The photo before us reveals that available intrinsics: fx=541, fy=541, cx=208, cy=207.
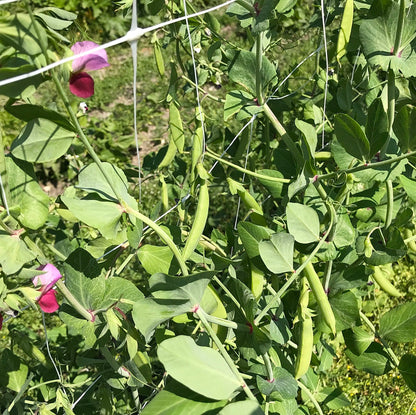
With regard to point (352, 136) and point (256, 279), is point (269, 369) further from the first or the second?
point (352, 136)

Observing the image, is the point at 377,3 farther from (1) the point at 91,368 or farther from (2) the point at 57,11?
(1) the point at 91,368

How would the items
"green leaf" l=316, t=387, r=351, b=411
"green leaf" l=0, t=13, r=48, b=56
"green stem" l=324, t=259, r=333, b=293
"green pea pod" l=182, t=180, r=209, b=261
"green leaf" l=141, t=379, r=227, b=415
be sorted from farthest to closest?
"green leaf" l=316, t=387, r=351, b=411 → "green stem" l=324, t=259, r=333, b=293 → "green pea pod" l=182, t=180, r=209, b=261 → "green leaf" l=141, t=379, r=227, b=415 → "green leaf" l=0, t=13, r=48, b=56

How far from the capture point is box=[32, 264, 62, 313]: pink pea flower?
0.72m

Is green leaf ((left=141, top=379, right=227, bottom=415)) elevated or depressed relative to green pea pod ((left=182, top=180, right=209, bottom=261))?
depressed

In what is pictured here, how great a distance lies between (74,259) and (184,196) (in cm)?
30

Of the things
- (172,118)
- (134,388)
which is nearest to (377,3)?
(172,118)

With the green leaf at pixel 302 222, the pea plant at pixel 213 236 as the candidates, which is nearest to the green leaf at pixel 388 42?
the pea plant at pixel 213 236

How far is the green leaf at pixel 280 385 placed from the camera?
0.81 metres

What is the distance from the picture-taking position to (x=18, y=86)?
62 cm

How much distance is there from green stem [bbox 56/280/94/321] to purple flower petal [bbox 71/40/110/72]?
29 centimetres

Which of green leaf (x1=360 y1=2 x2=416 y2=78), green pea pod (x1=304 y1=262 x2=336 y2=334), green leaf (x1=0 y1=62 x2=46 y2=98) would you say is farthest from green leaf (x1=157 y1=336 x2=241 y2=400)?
green leaf (x1=360 y1=2 x2=416 y2=78)

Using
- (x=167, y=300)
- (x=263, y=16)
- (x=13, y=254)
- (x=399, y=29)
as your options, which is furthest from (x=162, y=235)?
(x=399, y=29)

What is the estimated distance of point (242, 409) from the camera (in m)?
0.64

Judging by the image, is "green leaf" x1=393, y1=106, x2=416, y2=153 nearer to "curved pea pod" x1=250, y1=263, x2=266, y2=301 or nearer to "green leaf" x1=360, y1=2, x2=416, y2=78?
"green leaf" x1=360, y1=2, x2=416, y2=78
